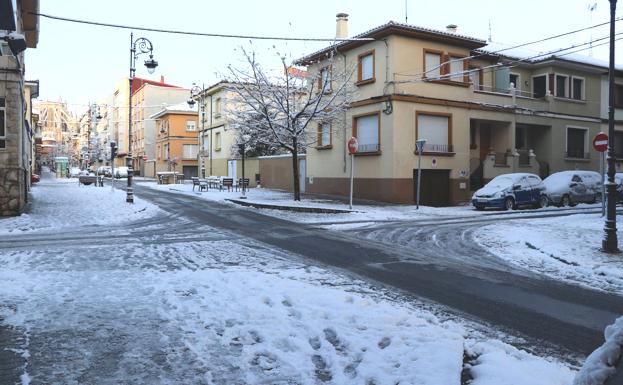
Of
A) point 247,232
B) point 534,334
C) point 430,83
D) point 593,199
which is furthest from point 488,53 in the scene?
point 534,334

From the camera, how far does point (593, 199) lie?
2530 cm

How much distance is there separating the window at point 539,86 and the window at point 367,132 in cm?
1200

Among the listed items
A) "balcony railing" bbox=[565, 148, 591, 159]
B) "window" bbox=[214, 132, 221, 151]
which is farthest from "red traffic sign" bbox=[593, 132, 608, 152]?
"window" bbox=[214, 132, 221, 151]

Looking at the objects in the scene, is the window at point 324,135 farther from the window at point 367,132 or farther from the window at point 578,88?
the window at point 578,88

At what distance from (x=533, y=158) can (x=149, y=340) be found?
2861cm

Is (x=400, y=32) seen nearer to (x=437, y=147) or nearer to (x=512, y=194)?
(x=437, y=147)

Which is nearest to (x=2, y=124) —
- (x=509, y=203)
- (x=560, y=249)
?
(x=560, y=249)

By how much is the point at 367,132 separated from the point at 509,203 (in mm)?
7702

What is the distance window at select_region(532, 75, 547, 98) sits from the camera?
98.8 ft

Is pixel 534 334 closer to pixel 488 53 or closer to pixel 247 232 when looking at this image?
pixel 247 232

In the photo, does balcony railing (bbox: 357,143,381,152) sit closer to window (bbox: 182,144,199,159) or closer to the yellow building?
the yellow building

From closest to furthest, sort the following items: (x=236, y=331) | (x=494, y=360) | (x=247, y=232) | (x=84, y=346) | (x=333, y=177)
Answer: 1. (x=494, y=360)
2. (x=84, y=346)
3. (x=236, y=331)
4. (x=247, y=232)
5. (x=333, y=177)

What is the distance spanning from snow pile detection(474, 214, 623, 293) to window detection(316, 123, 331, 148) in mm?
14105

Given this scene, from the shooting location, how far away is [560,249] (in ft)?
34.7
